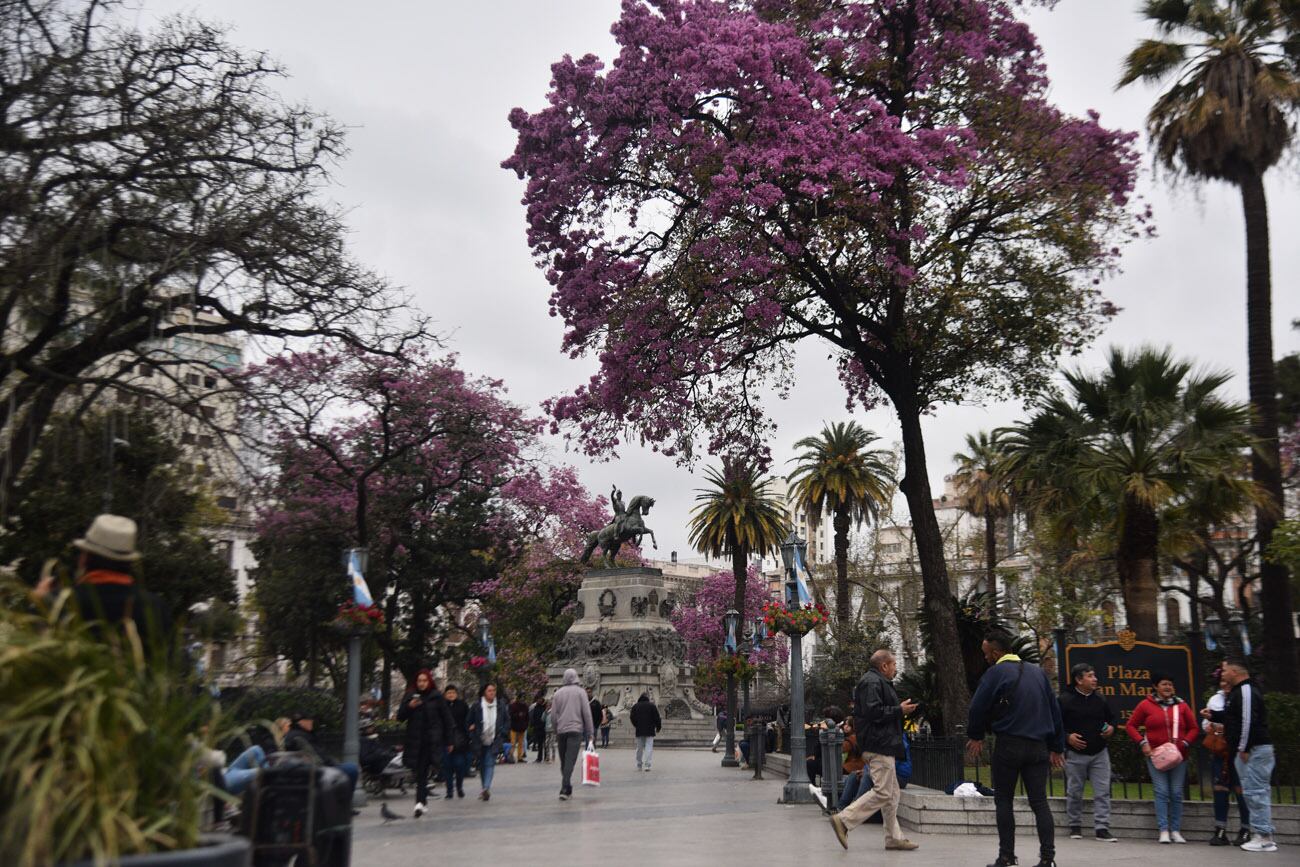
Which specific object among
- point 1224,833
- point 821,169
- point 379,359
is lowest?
point 1224,833

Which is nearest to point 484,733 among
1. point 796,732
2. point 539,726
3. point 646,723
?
point 796,732

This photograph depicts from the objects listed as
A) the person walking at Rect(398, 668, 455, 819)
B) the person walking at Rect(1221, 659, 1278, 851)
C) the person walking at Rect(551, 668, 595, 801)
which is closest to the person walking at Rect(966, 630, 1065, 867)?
the person walking at Rect(1221, 659, 1278, 851)

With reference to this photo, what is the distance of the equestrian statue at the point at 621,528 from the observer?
46.4 metres

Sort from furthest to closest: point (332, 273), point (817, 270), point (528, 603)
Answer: point (528, 603) < point (817, 270) < point (332, 273)

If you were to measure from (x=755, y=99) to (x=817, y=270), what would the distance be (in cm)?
337

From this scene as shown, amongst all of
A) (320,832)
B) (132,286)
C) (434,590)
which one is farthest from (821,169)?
(434,590)

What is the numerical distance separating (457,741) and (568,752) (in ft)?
5.61

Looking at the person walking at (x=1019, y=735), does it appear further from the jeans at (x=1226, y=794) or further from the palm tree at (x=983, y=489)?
the palm tree at (x=983, y=489)

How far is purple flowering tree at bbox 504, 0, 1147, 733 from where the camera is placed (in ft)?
67.4

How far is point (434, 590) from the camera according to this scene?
1823 inches

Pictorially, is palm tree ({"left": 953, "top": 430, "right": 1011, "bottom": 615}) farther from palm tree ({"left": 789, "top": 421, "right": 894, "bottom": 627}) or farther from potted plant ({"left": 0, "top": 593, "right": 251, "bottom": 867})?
potted plant ({"left": 0, "top": 593, "right": 251, "bottom": 867})

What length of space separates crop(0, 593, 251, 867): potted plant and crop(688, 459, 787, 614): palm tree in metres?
54.1

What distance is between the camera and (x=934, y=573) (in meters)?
22.1

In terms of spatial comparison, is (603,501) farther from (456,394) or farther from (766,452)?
(766,452)
